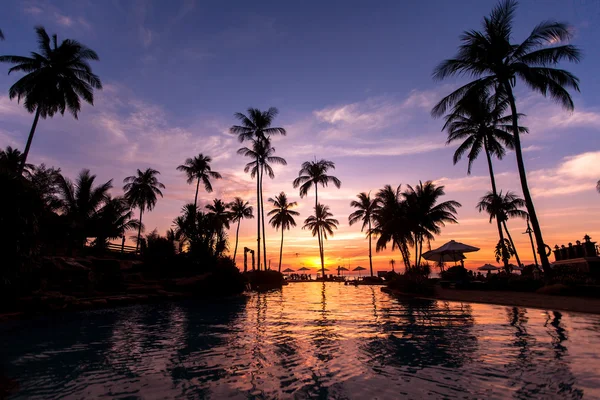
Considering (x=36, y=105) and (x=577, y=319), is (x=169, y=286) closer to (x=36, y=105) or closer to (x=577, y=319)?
(x=36, y=105)

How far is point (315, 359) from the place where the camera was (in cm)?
559

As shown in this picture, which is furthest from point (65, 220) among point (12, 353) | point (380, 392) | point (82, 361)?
point (380, 392)

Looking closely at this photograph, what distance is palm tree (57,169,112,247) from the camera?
28328mm

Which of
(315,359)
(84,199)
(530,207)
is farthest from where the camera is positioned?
(84,199)

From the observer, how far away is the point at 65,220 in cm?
2423

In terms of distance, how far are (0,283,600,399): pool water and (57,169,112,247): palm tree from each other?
865 inches

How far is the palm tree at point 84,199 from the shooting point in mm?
28328

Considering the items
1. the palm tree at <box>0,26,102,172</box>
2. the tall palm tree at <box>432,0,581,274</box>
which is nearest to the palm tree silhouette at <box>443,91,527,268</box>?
the tall palm tree at <box>432,0,581,274</box>

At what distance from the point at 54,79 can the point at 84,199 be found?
11.5 meters

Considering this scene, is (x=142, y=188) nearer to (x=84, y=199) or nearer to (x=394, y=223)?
(x=84, y=199)

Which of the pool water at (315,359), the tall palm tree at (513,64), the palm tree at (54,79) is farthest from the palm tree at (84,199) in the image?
the tall palm tree at (513,64)

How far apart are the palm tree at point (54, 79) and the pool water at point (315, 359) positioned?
18.4m

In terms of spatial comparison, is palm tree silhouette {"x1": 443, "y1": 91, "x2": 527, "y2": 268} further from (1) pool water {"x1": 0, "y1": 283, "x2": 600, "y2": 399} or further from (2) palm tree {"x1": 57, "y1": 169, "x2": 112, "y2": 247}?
(2) palm tree {"x1": 57, "y1": 169, "x2": 112, "y2": 247}

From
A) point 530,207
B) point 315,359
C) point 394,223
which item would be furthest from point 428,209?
point 315,359
